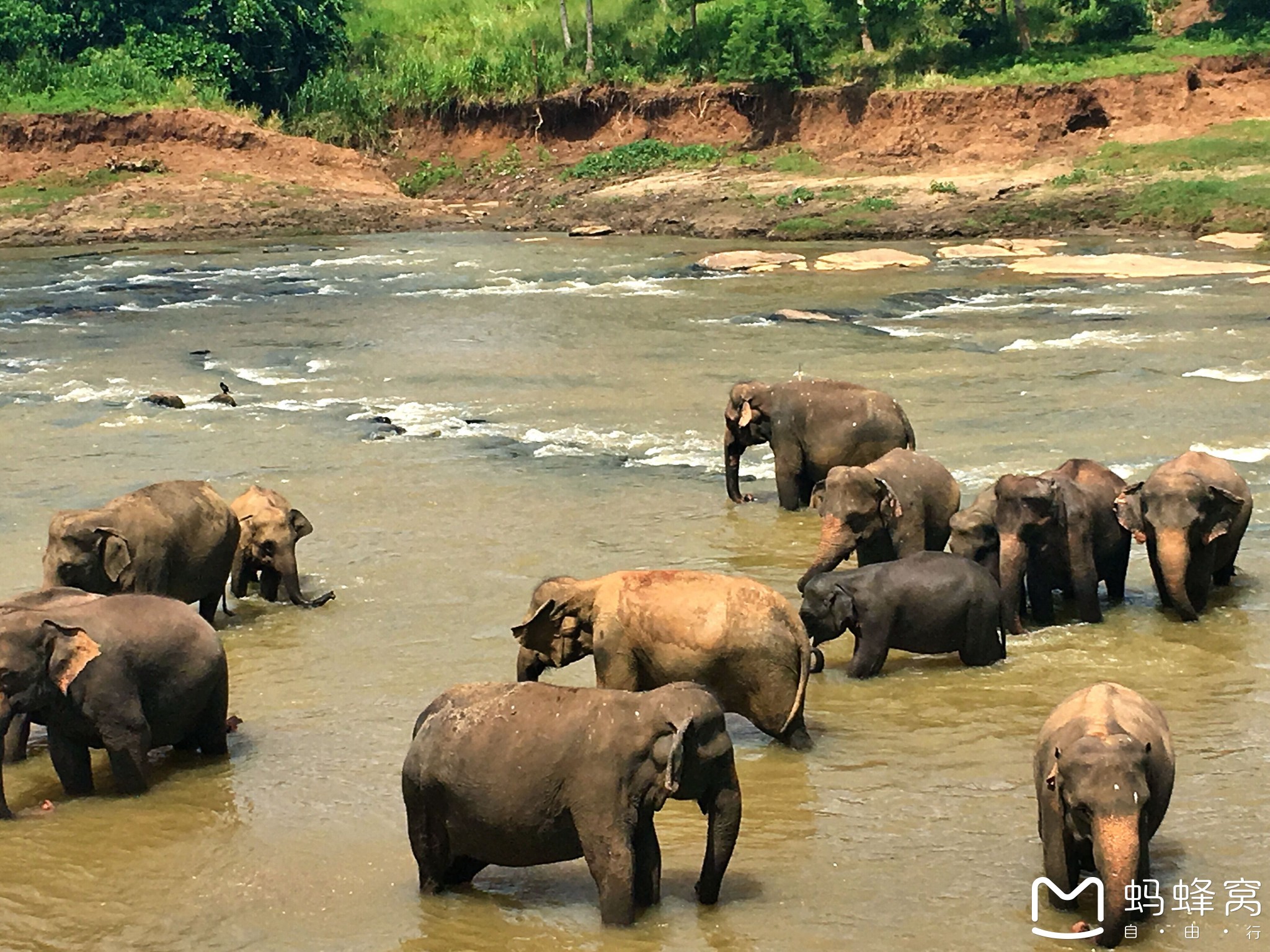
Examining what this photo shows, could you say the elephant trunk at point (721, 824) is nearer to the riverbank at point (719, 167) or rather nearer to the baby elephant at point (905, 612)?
the baby elephant at point (905, 612)

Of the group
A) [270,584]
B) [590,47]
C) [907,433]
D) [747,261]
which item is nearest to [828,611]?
[270,584]

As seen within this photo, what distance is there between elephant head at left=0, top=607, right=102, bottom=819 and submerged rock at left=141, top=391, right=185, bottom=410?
12.4 meters

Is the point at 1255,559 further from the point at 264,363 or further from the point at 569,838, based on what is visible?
the point at 264,363

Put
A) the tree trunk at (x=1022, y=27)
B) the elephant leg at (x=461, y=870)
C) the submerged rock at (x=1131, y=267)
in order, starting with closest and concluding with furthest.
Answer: the elephant leg at (x=461, y=870)
the submerged rock at (x=1131, y=267)
the tree trunk at (x=1022, y=27)

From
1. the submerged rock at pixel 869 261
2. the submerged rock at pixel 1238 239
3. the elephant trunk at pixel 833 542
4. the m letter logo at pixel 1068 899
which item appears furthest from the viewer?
the submerged rock at pixel 869 261

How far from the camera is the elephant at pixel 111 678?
7957 millimetres

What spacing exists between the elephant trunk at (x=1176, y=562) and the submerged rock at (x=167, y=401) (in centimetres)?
1257

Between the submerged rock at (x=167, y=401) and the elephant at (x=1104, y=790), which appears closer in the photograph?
the elephant at (x=1104, y=790)

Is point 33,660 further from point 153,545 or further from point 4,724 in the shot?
point 153,545

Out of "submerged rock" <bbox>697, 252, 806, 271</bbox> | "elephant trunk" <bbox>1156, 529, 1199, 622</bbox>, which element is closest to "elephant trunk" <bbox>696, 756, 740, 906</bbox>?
"elephant trunk" <bbox>1156, 529, 1199, 622</bbox>

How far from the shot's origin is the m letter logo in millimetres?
6396

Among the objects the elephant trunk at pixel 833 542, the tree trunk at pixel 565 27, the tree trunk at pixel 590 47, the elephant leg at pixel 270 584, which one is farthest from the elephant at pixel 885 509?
the tree trunk at pixel 565 27

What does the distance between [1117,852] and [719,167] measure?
3702 cm

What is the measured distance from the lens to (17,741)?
8.92m
